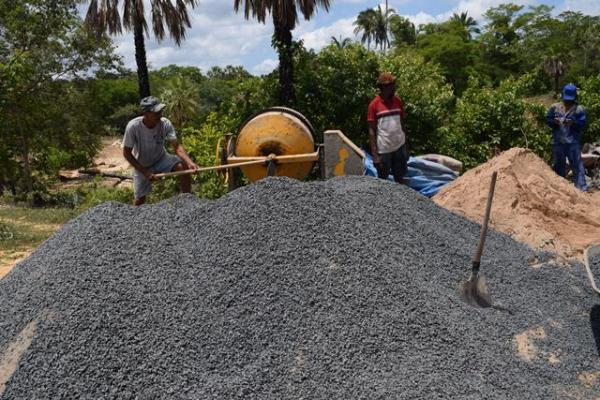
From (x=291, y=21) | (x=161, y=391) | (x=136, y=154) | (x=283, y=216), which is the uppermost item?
(x=291, y=21)

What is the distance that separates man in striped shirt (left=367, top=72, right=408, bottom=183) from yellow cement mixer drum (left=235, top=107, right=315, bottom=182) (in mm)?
722

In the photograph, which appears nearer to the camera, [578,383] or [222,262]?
[578,383]

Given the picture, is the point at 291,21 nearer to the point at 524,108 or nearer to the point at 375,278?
the point at 524,108

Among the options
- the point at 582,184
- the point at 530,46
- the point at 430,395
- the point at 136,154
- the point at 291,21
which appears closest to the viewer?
the point at 430,395

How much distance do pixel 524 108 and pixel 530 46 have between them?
3122 centimetres

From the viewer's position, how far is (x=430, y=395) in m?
2.86

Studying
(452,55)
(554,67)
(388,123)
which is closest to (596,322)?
(388,123)

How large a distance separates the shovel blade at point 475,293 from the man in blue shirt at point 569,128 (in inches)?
175

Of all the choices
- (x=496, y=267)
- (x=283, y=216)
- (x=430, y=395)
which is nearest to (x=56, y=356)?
(x=283, y=216)

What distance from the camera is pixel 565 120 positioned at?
7.51 m

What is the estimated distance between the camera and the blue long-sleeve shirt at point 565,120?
7473 mm

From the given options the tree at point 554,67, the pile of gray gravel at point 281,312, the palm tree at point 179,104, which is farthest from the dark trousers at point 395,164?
the tree at point 554,67

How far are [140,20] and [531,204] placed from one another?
10.5m

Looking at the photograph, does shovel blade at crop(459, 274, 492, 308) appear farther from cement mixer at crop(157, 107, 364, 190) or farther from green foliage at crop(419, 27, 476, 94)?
green foliage at crop(419, 27, 476, 94)
